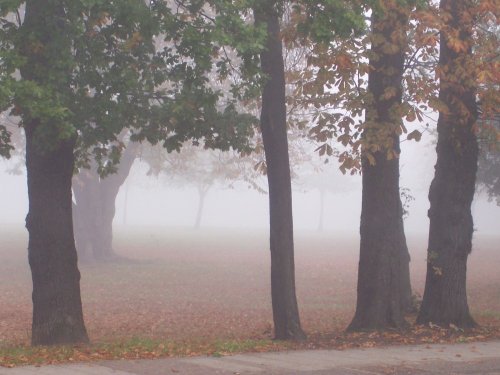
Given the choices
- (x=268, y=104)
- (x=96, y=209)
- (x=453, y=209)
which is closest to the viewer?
(x=268, y=104)

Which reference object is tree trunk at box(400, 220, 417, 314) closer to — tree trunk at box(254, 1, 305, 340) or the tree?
tree trunk at box(254, 1, 305, 340)

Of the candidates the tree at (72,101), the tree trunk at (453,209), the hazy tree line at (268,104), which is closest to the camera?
the tree at (72,101)

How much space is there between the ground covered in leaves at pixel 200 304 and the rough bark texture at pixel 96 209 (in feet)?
4.07

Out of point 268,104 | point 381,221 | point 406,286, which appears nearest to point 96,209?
point 406,286

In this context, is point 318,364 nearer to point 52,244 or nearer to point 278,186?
point 278,186

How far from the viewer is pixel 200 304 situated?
950 inches

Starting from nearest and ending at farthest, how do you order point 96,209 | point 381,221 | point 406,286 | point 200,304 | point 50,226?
1. point 50,226
2. point 381,221
3. point 406,286
4. point 200,304
5. point 96,209

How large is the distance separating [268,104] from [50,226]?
3966 millimetres

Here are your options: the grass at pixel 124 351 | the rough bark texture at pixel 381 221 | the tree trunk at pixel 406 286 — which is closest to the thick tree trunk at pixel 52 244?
the grass at pixel 124 351

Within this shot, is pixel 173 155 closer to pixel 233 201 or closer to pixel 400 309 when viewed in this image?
pixel 400 309

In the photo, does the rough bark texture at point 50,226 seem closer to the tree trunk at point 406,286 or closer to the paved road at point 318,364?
the paved road at point 318,364

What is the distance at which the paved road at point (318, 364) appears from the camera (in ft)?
33.4

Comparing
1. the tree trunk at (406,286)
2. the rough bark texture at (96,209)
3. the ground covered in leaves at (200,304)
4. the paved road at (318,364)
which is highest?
the rough bark texture at (96,209)

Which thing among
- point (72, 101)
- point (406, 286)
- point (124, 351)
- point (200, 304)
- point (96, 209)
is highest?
point (72, 101)
